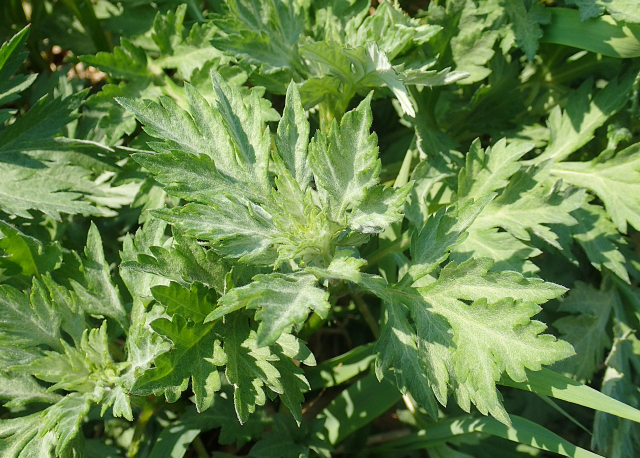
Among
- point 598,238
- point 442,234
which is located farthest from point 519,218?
point 598,238

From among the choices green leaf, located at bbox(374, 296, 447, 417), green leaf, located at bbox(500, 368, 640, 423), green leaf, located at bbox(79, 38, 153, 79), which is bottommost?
green leaf, located at bbox(500, 368, 640, 423)

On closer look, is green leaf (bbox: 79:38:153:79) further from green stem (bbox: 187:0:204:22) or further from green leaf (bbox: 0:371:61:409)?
green leaf (bbox: 0:371:61:409)

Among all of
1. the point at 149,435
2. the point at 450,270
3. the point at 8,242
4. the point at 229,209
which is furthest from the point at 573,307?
the point at 8,242

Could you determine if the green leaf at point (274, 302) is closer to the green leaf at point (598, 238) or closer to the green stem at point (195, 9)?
the green leaf at point (598, 238)

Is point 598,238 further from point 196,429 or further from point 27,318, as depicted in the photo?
point 27,318

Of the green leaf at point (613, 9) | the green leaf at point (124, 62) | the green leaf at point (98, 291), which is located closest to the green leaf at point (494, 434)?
the green leaf at point (98, 291)

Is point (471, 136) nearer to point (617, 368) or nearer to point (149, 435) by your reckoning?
point (617, 368)

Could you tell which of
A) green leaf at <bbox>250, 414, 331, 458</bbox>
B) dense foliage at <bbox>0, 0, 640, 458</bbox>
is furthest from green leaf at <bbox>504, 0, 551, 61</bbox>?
green leaf at <bbox>250, 414, 331, 458</bbox>
